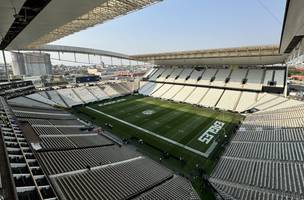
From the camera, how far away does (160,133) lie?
82.9 feet

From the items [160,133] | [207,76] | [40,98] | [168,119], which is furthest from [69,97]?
[207,76]

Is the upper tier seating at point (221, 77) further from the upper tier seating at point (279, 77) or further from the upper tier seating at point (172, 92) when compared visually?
the upper tier seating at point (279, 77)

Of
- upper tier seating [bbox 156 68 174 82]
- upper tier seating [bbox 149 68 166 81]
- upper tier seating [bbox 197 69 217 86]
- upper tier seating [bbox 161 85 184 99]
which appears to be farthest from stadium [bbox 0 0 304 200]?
upper tier seating [bbox 149 68 166 81]

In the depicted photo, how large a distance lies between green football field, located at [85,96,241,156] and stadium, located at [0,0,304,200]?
6.1 inches

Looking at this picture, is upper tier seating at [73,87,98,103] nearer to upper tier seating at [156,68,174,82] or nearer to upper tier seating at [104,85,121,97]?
upper tier seating at [104,85,121,97]

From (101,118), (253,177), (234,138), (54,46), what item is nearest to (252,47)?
(234,138)

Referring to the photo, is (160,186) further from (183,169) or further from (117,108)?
(117,108)

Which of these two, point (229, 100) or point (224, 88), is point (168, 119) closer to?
point (229, 100)

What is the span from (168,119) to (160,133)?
18.6 ft

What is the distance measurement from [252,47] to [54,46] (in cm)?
4588

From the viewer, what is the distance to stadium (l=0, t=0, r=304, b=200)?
1038 centimetres

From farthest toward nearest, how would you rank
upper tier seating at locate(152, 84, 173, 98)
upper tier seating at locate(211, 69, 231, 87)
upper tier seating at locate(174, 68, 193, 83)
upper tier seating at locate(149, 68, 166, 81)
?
upper tier seating at locate(149, 68, 166, 81), upper tier seating at locate(174, 68, 193, 83), upper tier seating at locate(152, 84, 173, 98), upper tier seating at locate(211, 69, 231, 87)

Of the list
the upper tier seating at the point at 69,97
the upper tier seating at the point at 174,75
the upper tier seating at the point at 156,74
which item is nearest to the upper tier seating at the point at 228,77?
the upper tier seating at the point at 174,75

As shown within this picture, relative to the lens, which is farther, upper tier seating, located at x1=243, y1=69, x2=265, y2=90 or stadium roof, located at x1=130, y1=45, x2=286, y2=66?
upper tier seating, located at x1=243, y1=69, x2=265, y2=90
